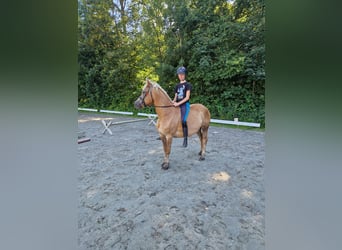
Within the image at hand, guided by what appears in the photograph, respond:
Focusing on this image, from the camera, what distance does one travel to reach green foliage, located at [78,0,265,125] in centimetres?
523

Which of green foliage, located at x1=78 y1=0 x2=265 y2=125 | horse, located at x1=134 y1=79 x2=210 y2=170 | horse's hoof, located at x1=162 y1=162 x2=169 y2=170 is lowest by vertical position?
horse's hoof, located at x1=162 y1=162 x2=169 y2=170

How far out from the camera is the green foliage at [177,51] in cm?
523

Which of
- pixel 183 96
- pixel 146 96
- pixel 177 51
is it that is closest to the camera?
pixel 146 96

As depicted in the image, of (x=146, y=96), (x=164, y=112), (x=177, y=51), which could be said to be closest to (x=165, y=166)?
(x=164, y=112)

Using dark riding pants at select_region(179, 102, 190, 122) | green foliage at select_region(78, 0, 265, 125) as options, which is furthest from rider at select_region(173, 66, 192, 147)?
green foliage at select_region(78, 0, 265, 125)

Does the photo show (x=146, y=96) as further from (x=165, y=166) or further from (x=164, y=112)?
(x=165, y=166)

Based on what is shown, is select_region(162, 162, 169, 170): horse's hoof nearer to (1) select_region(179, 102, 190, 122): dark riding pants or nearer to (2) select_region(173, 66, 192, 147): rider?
(2) select_region(173, 66, 192, 147): rider

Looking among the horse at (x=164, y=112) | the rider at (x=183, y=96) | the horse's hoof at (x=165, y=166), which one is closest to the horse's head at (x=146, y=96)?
the horse at (x=164, y=112)

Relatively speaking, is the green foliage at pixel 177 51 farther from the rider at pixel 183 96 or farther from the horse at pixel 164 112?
the horse at pixel 164 112

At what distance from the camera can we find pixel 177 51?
6176mm

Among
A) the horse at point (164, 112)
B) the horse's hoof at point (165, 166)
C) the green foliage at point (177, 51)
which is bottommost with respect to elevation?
the horse's hoof at point (165, 166)

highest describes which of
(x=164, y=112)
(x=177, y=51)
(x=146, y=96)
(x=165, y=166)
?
(x=177, y=51)
